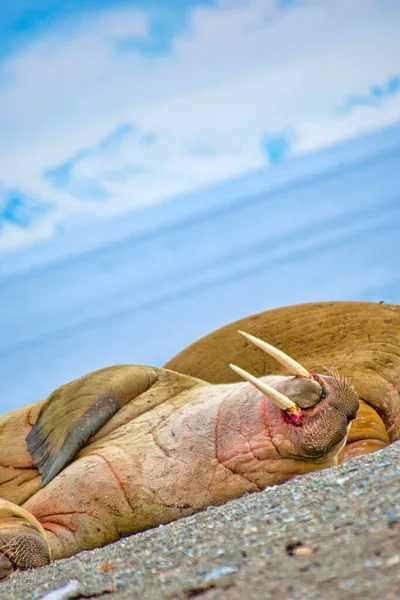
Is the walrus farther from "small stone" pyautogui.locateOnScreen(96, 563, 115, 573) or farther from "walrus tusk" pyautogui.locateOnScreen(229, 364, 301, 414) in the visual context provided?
"small stone" pyautogui.locateOnScreen(96, 563, 115, 573)

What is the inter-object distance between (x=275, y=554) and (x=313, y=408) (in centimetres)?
257

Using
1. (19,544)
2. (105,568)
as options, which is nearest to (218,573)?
(105,568)

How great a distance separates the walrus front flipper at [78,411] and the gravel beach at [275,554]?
2.08 meters

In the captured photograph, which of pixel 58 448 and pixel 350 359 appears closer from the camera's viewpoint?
pixel 58 448

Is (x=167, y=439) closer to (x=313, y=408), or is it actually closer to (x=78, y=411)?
(x=78, y=411)

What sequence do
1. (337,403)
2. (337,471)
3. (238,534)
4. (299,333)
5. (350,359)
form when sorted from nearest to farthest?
(238,534), (337,471), (337,403), (350,359), (299,333)

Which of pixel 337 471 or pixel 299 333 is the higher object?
pixel 299 333

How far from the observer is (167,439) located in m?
6.73

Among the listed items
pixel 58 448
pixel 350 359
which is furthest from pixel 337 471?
pixel 350 359

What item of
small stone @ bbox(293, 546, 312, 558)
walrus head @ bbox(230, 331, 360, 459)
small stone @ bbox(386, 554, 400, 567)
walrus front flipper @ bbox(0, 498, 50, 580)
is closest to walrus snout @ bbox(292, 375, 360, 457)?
walrus head @ bbox(230, 331, 360, 459)

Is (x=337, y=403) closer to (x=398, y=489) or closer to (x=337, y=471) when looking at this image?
(x=337, y=471)

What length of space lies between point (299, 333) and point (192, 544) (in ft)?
17.3

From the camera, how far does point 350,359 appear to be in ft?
27.2

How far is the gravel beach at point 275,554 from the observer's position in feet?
9.32
